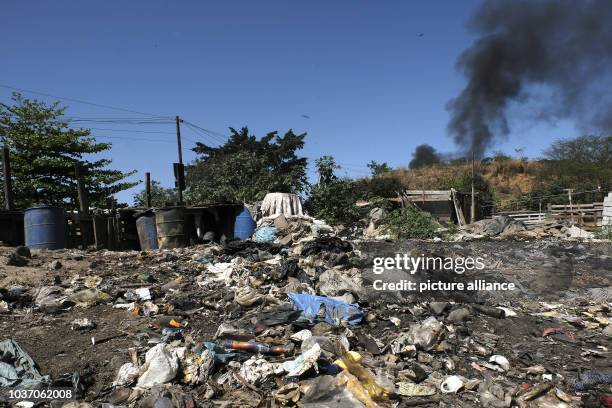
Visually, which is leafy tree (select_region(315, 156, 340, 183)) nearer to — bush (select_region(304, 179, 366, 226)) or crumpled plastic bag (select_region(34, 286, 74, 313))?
bush (select_region(304, 179, 366, 226))

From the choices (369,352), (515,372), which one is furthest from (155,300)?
(515,372)

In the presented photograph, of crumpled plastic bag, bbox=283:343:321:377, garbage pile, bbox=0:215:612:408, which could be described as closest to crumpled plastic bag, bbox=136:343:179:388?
garbage pile, bbox=0:215:612:408

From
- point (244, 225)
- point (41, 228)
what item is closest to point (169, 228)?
point (244, 225)

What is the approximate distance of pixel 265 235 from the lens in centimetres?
1007

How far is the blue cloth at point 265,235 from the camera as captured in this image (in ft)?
32.7

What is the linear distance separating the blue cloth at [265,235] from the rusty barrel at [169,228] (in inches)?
66.2

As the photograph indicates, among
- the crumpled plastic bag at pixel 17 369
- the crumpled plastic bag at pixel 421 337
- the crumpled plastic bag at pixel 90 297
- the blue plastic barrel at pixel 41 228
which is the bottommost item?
the crumpled plastic bag at pixel 421 337

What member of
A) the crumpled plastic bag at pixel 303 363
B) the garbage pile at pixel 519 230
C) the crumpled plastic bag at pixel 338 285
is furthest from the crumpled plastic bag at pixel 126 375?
the garbage pile at pixel 519 230

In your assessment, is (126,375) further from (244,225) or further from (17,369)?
(244,225)

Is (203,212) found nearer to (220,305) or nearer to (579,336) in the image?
(220,305)

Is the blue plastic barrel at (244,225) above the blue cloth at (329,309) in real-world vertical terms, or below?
above

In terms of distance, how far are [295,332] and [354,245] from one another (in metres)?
4.39

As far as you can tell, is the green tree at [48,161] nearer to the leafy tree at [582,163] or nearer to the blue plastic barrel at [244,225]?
the blue plastic barrel at [244,225]

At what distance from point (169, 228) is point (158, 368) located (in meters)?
6.83
